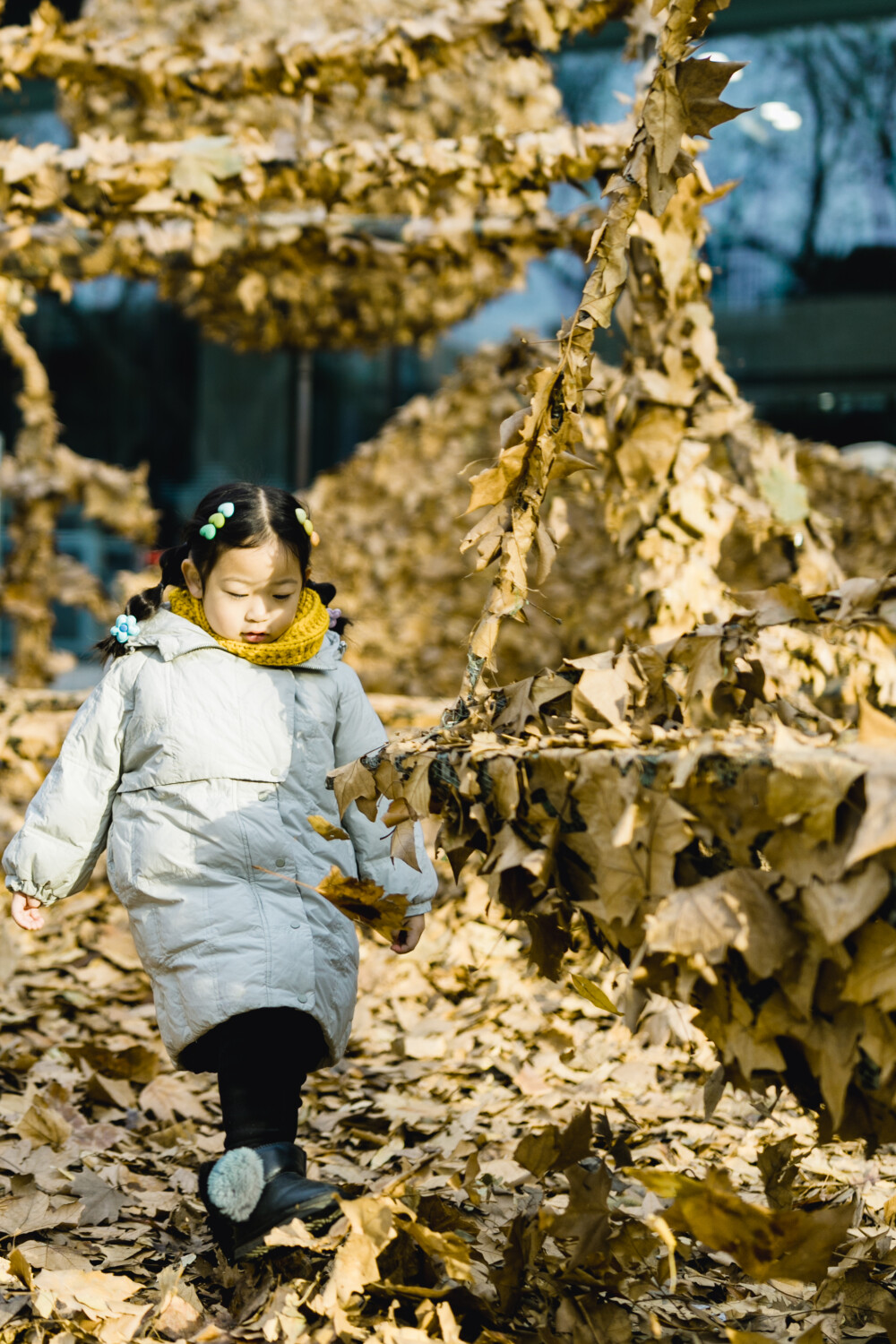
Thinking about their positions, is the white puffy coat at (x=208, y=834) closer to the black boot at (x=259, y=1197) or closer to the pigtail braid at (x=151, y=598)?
the pigtail braid at (x=151, y=598)

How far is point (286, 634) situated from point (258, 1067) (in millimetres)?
616

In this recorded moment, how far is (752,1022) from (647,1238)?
1.79ft

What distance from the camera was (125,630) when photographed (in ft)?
5.88

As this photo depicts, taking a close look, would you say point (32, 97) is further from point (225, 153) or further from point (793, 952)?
point (793, 952)

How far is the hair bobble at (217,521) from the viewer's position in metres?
1.79

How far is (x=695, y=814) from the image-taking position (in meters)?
1.08

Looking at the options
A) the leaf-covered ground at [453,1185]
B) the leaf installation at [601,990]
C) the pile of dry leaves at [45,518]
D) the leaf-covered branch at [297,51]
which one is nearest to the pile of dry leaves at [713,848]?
the leaf installation at [601,990]

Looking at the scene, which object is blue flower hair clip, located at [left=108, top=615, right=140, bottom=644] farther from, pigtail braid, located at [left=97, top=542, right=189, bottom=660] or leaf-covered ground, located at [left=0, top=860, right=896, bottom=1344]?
leaf-covered ground, located at [left=0, top=860, right=896, bottom=1344]

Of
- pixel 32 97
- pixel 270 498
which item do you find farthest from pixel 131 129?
→ pixel 270 498

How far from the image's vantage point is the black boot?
147 centimetres

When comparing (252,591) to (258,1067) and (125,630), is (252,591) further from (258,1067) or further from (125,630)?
(258,1067)

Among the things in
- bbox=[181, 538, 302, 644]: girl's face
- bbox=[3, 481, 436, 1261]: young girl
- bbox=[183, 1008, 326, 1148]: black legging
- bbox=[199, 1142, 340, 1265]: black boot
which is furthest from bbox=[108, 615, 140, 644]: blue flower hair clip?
bbox=[199, 1142, 340, 1265]: black boot

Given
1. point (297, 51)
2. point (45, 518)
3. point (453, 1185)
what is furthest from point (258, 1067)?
point (45, 518)

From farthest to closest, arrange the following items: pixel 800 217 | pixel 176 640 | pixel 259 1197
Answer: pixel 800 217 → pixel 176 640 → pixel 259 1197
